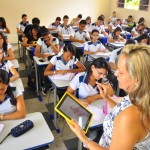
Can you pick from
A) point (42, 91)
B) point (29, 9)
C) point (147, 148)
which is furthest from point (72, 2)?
point (147, 148)

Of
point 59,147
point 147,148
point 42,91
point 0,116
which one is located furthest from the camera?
point 42,91

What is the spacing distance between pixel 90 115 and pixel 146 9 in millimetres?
6858

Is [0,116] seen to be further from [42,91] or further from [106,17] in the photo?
[106,17]

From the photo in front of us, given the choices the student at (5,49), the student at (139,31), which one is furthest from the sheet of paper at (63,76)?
the student at (139,31)

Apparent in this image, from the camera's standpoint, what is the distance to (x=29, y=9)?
7387mm

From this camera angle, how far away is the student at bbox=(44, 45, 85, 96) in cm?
276

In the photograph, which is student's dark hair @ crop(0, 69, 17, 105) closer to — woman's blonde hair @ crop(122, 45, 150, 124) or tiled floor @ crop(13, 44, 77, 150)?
tiled floor @ crop(13, 44, 77, 150)

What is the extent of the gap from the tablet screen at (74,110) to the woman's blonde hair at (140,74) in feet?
1.92

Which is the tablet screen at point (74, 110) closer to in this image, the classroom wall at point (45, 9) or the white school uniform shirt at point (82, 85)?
the white school uniform shirt at point (82, 85)

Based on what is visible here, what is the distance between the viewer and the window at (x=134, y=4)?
23.6 ft

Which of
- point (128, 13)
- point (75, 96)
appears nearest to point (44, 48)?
point (75, 96)

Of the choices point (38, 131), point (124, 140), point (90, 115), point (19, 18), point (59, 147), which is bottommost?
point (59, 147)

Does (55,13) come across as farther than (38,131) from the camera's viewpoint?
Yes

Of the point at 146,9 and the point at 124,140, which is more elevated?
the point at 146,9
